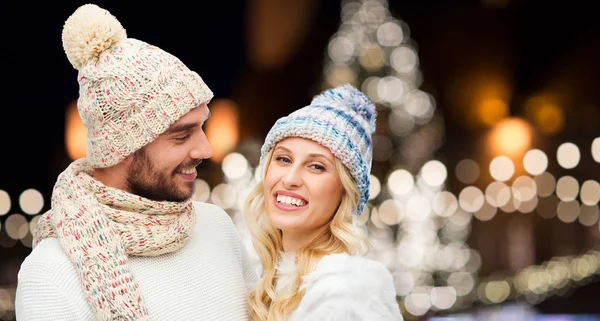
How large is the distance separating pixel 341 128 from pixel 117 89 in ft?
2.86

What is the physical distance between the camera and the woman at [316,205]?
3393mm

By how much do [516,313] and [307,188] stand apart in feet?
28.8

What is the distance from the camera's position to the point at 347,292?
127 inches

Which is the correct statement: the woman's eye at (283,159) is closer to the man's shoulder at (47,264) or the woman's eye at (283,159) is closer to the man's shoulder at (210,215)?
the man's shoulder at (210,215)

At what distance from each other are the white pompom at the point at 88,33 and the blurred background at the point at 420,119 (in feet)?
17.6

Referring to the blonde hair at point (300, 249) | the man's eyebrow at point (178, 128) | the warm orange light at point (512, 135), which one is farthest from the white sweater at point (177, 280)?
the warm orange light at point (512, 135)

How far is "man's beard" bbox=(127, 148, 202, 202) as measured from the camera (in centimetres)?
333

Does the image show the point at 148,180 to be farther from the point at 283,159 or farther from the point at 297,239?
the point at 297,239

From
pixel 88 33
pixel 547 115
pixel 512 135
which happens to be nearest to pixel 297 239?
pixel 88 33

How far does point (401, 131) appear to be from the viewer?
15281 millimetres

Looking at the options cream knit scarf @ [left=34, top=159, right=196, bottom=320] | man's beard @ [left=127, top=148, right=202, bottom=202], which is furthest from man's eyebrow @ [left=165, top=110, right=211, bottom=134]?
cream knit scarf @ [left=34, top=159, right=196, bottom=320]

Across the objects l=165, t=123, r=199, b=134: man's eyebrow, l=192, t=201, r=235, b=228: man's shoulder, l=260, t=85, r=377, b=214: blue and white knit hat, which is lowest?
l=192, t=201, r=235, b=228: man's shoulder

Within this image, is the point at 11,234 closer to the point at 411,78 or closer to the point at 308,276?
the point at 411,78

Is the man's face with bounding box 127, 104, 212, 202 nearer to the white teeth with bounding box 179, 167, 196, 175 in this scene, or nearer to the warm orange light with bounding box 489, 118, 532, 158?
the white teeth with bounding box 179, 167, 196, 175
